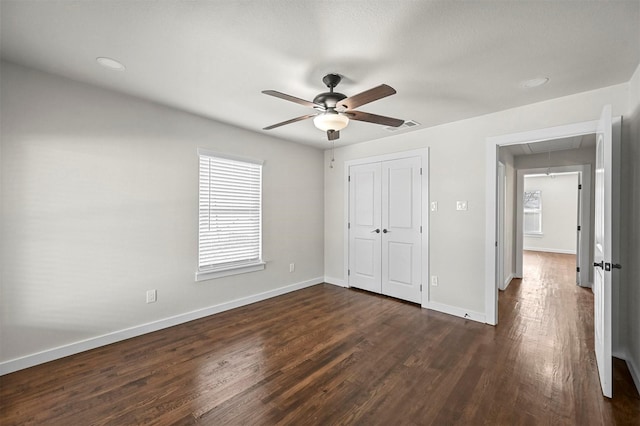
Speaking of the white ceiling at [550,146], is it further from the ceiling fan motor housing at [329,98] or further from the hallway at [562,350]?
the ceiling fan motor housing at [329,98]

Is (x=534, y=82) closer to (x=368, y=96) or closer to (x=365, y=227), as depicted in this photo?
(x=368, y=96)

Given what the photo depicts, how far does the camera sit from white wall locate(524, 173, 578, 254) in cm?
866

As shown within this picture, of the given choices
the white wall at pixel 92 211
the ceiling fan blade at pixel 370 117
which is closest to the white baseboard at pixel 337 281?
the white wall at pixel 92 211

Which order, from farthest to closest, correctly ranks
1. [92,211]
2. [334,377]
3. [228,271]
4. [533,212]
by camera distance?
A: [533,212], [228,271], [92,211], [334,377]

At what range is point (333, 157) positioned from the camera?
511 cm

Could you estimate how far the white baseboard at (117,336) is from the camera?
2328mm

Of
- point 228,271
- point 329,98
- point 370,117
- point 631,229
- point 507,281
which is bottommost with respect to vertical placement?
point 507,281

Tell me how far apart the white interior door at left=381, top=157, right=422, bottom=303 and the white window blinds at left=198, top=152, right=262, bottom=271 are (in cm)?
196

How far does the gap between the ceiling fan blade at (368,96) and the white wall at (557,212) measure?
9.69 m

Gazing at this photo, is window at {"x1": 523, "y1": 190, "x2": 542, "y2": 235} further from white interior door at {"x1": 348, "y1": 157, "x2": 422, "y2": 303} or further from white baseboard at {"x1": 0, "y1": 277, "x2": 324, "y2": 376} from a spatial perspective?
white baseboard at {"x1": 0, "y1": 277, "x2": 324, "y2": 376}

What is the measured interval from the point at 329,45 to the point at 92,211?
2.64 m

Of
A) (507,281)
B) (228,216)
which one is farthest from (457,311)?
(228,216)

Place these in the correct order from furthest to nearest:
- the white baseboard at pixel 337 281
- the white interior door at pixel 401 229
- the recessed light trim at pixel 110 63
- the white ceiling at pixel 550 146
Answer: the white baseboard at pixel 337 281, the white ceiling at pixel 550 146, the white interior door at pixel 401 229, the recessed light trim at pixel 110 63

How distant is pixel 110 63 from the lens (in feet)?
7.41
